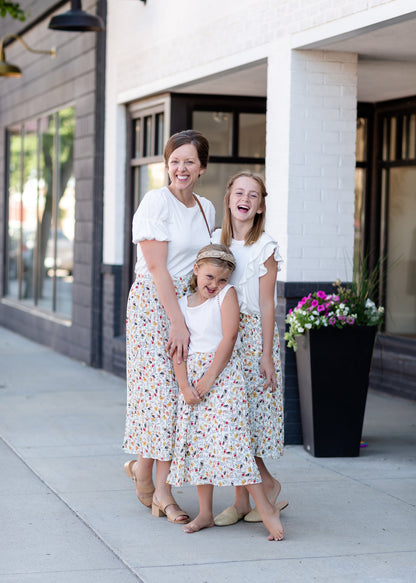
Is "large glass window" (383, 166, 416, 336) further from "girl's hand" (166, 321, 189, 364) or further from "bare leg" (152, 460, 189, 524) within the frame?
"girl's hand" (166, 321, 189, 364)

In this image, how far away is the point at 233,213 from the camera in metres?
5.09

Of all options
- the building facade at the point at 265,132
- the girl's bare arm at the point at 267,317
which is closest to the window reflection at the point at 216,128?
the building facade at the point at 265,132

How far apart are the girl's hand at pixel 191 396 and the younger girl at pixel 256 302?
30 centimetres

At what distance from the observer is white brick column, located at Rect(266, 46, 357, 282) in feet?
23.7

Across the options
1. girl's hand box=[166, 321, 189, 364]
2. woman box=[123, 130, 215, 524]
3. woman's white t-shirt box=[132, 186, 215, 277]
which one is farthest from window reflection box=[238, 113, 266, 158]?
girl's hand box=[166, 321, 189, 364]

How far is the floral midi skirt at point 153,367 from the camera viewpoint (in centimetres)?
517

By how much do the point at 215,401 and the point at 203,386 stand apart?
0.32ft

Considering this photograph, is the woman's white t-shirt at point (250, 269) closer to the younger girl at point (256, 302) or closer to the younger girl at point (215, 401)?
the younger girl at point (256, 302)

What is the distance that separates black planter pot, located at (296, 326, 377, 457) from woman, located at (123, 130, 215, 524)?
65.5 inches

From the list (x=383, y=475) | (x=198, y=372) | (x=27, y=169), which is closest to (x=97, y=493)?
(x=198, y=372)

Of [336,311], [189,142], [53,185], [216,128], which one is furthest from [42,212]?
[189,142]

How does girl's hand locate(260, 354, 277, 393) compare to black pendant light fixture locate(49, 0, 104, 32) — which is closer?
girl's hand locate(260, 354, 277, 393)

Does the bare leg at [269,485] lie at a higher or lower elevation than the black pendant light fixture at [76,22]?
lower

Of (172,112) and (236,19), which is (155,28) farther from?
(236,19)
